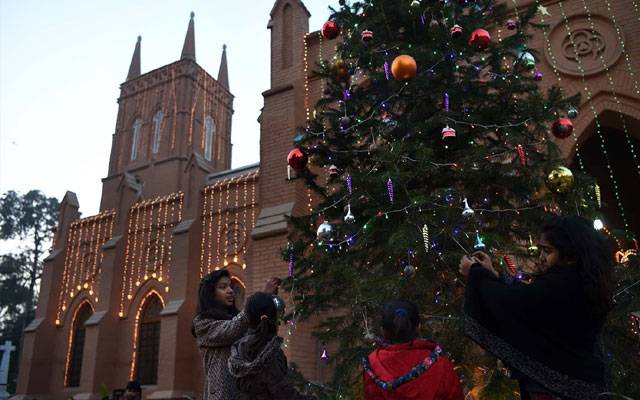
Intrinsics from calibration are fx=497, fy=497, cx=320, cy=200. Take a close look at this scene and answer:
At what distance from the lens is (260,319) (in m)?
2.94

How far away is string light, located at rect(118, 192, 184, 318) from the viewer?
1970cm

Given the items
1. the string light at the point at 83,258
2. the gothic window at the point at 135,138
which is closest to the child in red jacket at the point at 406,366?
the string light at the point at 83,258

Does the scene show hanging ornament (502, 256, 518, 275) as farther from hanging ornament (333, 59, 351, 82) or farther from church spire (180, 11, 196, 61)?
church spire (180, 11, 196, 61)

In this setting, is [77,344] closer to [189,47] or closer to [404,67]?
[404,67]

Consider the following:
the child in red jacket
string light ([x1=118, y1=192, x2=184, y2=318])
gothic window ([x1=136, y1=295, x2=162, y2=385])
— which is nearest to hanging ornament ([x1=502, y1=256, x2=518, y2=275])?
the child in red jacket

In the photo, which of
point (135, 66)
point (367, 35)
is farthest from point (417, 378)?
point (135, 66)

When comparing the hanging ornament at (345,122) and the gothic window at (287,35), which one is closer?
the hanging ornament at (345,122)

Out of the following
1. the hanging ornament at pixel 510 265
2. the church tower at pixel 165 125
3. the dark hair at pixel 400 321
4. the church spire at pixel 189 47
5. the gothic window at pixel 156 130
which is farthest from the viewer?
the church spire at pixel 189 47

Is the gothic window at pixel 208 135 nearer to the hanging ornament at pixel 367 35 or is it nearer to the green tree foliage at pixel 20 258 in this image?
the green tree foliage at pixel 20 258

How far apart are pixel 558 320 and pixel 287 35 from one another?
12.2m

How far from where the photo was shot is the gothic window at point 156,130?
1314 inches

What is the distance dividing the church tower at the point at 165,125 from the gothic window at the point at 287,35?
62.3 feet

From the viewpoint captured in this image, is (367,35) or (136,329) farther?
(136,329)

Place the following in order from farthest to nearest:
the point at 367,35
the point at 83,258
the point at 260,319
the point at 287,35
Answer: the point at 83,258 < the point at 287,35 < the point at 367,35 < the point at 260,319
